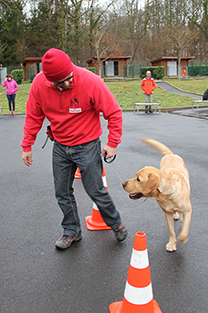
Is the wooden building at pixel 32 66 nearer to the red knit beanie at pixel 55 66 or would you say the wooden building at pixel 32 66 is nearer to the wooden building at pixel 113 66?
the wooden building at pixel 113 66

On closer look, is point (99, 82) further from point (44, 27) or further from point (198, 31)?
point (198, 31)

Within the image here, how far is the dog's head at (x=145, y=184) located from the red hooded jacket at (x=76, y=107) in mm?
422

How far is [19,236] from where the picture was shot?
11.6ft

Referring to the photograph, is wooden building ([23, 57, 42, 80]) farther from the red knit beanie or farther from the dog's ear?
the dog's ear

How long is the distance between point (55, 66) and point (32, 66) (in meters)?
43.7

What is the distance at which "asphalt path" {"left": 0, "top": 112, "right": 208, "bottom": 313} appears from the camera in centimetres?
246

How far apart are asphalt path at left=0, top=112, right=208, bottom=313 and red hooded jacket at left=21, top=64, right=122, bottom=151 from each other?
1.20 metres

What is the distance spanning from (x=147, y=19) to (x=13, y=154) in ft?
163

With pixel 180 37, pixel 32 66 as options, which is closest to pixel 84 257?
pixel 32 66

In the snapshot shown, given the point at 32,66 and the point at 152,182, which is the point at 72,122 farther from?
the point at 32,66

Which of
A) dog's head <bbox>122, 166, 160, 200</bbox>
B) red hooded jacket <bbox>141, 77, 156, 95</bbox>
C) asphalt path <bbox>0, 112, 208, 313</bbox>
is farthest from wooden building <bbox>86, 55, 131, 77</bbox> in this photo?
dog's head <bbox>122, 166, 160, 200</bbox>

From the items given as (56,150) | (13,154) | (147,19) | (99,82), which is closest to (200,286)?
(56,150)

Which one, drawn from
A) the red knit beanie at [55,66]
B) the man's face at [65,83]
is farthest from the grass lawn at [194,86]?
the red knit beanie at [55,66]

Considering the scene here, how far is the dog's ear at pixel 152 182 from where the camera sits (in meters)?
2.75
